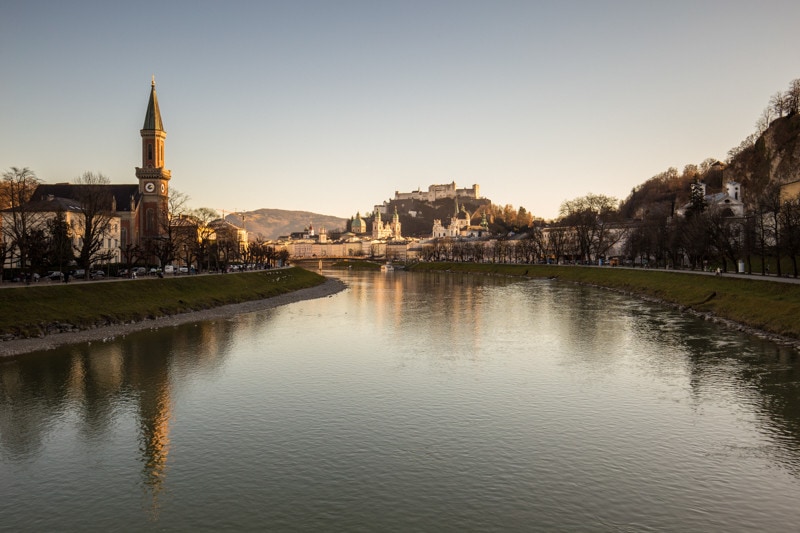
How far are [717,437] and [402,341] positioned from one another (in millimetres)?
23161

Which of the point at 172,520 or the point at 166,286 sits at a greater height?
the point at 166,286

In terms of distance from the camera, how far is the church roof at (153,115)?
10531cm

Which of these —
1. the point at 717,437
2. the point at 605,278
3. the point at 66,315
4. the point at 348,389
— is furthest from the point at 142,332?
the point at 605,278

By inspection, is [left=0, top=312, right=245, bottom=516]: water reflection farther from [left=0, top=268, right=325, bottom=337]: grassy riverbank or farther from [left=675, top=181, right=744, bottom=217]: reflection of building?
[left=675, top=181, right=744, bottom=217]: reflection of building

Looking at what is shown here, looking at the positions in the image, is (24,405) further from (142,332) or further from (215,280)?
(215,280)

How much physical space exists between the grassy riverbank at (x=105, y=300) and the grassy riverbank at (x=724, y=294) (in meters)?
47.4

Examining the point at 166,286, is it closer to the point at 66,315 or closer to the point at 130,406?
the point at 66,315

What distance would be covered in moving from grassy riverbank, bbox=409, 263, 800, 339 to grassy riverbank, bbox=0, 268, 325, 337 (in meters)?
47.4

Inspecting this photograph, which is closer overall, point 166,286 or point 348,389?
point 348,389

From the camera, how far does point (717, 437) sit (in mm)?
20000

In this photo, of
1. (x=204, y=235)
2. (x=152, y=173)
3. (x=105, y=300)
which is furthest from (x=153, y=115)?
(x=105, y=300)

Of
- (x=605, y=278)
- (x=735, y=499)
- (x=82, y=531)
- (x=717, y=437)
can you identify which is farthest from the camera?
(x=605, y=278)

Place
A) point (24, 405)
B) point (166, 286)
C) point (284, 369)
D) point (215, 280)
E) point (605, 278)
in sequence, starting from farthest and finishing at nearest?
point (605, 278) → point (215, 280) → point (166, 286) → point (284, 369) → point (24, 405)

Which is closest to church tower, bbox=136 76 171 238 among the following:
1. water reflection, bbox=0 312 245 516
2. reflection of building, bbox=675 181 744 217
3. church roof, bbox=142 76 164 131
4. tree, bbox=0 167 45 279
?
church roof, bbox=142 76 164 131
